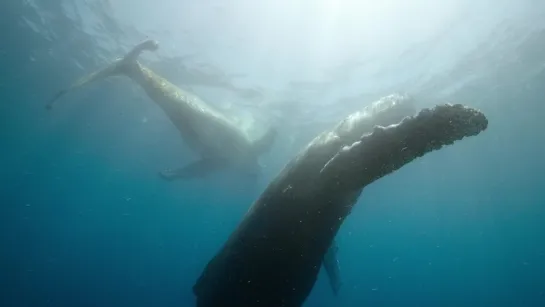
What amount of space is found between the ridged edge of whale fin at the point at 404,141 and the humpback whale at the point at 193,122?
23.0 ft

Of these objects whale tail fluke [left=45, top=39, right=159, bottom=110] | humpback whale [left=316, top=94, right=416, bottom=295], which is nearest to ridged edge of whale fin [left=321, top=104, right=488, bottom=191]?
humpback whale [left=316, top=94, right=416, bottom=295]

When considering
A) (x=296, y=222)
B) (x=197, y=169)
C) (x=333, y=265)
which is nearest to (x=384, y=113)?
(x=296, y=222)

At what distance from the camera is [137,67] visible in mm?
8953

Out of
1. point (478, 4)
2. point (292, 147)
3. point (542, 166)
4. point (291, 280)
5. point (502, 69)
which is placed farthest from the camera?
point (542, 166)

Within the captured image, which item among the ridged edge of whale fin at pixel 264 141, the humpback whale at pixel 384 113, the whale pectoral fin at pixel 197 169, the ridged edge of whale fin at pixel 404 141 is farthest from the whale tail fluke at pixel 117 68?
the ridged edge of whale fin at pixel 404 141

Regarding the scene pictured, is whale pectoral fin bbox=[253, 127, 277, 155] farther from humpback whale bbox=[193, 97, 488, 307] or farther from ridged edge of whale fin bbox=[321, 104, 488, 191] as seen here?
ridged edge of whale fin bbox=[321, 104, 488, 191]

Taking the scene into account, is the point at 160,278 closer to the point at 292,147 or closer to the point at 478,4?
the point at 292,147

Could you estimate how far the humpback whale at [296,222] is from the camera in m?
2.91

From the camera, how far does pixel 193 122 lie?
9.63 meters

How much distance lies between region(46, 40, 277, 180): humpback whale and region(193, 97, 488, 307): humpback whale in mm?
5703

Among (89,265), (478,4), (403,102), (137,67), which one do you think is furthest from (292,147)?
(89,265)

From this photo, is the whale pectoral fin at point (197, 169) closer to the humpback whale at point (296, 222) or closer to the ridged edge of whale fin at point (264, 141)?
the ridged edge of whale fin at point (264, 141)

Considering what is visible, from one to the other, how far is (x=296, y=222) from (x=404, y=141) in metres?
1.51

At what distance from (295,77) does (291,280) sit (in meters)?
19.8
